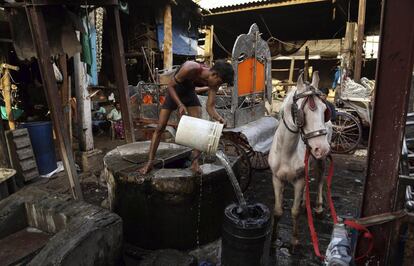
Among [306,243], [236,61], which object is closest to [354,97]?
[236,61]

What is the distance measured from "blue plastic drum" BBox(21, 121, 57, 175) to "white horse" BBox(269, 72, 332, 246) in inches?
228

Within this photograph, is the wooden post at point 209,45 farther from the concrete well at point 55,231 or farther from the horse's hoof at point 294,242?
the concrete well at point 55,231

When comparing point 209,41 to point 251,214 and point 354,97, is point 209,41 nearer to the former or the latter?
point 354,97

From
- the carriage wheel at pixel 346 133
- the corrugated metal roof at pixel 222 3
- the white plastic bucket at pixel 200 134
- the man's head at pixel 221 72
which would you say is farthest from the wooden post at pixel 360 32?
the white plastic bucket at pixel 200 134

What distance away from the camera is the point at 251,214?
3.13 meters

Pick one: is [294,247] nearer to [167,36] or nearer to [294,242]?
[294,242]

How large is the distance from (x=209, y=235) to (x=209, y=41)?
12.2m

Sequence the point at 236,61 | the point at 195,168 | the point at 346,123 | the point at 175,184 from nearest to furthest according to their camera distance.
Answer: the point at 175,184 < the point at 195,168 < the point at 236,61 < the point at 346,123

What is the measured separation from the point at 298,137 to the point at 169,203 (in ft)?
6.91

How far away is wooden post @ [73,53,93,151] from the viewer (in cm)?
706

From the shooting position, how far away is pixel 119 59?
5.39m

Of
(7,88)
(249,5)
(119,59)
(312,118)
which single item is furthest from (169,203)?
(249,5)

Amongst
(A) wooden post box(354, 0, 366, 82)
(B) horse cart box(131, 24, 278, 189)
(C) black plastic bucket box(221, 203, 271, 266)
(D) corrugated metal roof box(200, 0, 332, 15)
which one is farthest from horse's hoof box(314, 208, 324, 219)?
(D) corrugated metal roof box(200, 0, 332, 15)

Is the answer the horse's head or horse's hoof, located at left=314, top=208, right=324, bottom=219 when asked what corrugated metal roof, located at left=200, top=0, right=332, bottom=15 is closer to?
horse's hoof, located at left=314, top=208, right=324, bottom=219
